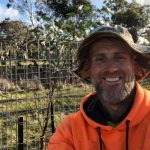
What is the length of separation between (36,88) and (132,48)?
350 centimetres

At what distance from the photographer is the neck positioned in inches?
107

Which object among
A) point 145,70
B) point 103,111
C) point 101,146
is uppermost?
point 145,70

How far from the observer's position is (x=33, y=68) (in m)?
6.08

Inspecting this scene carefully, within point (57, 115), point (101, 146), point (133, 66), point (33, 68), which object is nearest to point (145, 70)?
point (133, 66)

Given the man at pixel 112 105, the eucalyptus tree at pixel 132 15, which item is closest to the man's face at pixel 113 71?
the man at pixel 112 105

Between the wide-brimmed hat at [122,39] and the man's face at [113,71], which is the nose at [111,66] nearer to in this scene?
the man's face at [113,71]

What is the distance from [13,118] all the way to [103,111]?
3.57 metres

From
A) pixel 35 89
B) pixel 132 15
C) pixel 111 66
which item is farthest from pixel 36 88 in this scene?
pixel 132 15

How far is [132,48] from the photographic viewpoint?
2686 mm

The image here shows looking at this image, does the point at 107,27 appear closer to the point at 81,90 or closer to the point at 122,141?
the point at 122,141

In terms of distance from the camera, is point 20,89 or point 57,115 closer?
point 20,89

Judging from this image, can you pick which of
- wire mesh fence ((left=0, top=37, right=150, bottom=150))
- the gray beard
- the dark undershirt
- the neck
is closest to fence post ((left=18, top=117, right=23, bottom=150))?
wire mesh fence ((left=0, top=37, right=150, bottom=150))

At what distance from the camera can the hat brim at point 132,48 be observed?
8.82ft

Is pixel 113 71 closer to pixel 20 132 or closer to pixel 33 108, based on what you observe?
pixel 20 132
